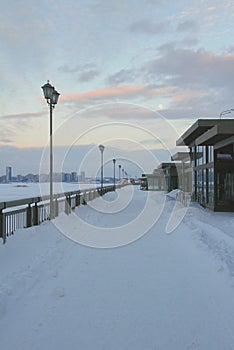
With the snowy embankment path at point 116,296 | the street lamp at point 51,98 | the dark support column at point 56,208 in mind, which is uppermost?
the street lamp at point 51,98

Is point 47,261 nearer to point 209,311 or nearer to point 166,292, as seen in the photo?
point 166,292

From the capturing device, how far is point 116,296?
4926mm

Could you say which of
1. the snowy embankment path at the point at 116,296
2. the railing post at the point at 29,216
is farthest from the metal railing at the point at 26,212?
the snowy embankment path at the point at 116,296

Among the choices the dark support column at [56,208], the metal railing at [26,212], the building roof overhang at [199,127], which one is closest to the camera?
the metal railing at [26,212]

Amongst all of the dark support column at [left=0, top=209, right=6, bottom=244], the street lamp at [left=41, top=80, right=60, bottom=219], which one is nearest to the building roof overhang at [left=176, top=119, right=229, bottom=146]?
the street lamp at [left=41, top=80, right=60, bottom=219]

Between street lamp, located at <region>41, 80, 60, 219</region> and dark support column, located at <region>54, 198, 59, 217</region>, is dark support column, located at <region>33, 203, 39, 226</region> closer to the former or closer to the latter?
street lamp, located at <region>41, 80, 60, 219</region>

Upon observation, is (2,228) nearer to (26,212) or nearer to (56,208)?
(26,212)

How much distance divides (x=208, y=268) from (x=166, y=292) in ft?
5.29

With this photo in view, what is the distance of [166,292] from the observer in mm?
5105

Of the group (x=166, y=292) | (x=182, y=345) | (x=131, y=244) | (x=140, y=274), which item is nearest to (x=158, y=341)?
(x=182, y=345)

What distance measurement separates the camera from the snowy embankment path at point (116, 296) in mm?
3619

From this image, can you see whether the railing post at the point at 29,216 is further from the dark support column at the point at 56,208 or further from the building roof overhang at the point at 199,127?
the building roof overhang at the point at 199,127

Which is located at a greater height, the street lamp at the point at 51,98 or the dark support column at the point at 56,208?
the street lamp at the point at 51,98

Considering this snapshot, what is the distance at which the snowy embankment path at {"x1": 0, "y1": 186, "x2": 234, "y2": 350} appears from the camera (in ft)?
11.9
